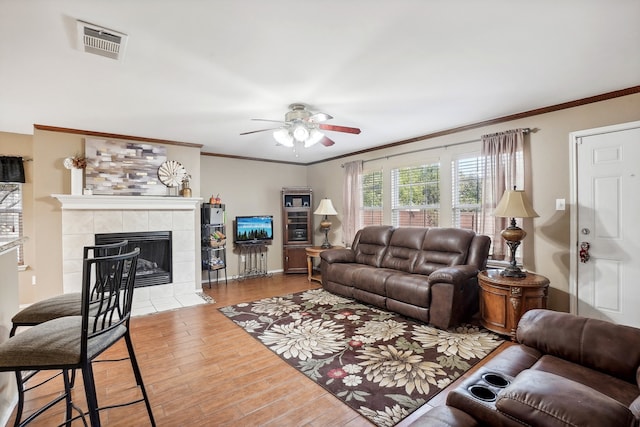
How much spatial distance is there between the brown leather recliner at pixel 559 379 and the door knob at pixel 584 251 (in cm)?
178

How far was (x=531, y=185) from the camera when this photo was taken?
11.7 feet

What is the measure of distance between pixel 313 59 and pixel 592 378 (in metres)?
2.59

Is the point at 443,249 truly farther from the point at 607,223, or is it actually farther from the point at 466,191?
the point at 607,223

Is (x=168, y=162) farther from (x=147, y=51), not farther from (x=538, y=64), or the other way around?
(x=538, y=64)

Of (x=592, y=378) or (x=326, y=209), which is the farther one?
(x=326, y=209)

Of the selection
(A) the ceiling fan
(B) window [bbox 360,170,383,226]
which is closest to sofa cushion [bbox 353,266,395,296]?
(B) window [bbox 360,170,383,226]

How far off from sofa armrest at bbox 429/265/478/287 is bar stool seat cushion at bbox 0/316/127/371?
301cm

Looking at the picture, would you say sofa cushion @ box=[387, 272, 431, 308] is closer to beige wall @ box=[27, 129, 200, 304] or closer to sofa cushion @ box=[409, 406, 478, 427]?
sofa cushion @ box=[409, 406, 478, 427]

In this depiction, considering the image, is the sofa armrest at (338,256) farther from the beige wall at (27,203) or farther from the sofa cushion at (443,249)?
the beige wall at (27,203)

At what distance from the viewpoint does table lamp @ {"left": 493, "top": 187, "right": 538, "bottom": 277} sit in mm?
3160

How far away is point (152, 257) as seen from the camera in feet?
15.8

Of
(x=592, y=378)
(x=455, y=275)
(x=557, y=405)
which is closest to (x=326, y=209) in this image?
(x=455, y=275)

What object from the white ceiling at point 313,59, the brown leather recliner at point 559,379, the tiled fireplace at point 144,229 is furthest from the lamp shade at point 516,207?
the tiled fireplace at point 144,229

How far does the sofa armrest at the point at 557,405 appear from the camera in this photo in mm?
956
